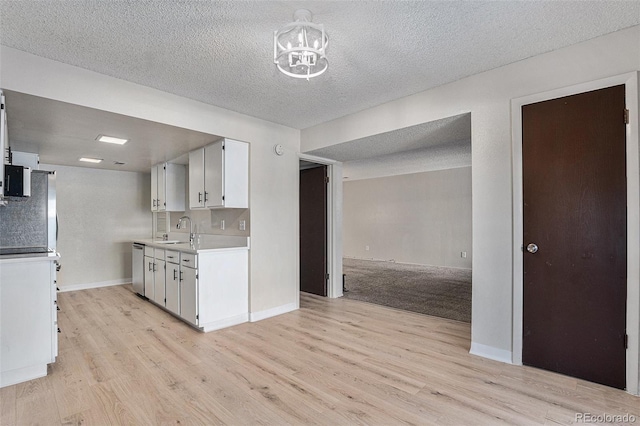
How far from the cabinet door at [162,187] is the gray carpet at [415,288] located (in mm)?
3372

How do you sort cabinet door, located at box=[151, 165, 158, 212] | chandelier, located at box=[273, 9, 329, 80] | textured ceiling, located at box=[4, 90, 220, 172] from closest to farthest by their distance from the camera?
chandelier, located at box=[273, 9, 329, 80] < textured ceiling, located at box=[4, 90, 220, 172] < cabinet door, located at box=[151, 165, 158, 212]

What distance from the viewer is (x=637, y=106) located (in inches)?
84.0

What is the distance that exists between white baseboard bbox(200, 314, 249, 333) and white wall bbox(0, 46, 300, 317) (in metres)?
0.20

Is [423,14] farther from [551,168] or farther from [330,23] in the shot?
[551,168]

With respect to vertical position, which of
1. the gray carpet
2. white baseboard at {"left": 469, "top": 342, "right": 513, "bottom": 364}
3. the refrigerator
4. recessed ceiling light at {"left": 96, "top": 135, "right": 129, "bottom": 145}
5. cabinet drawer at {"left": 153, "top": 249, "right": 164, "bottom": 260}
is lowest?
the gray carpet

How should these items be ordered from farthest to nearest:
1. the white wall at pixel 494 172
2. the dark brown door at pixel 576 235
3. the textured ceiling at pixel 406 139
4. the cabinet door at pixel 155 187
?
the cabinet door at pixel 155 187 → the textured ceiling at pixel 406 139 → the white wall at pixel 494 172 → the dark brown door at pixel 576 235

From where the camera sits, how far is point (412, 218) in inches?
336

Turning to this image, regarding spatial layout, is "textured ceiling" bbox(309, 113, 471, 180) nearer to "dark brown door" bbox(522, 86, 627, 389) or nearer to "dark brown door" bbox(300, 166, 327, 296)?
"dark brown door" bbox(300, 166, 327, 296)

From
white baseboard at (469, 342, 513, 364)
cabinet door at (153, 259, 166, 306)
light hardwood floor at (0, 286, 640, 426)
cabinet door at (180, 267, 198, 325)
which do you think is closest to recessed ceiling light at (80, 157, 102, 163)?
cabinet door at (153, 259, 166, 306)

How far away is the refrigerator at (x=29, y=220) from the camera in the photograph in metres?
3.29

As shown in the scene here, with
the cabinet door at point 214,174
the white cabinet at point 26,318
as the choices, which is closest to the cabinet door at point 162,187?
the cabinet door at point 214,174

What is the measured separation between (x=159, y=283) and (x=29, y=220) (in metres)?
1.55

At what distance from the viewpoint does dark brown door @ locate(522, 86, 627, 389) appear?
221 cm

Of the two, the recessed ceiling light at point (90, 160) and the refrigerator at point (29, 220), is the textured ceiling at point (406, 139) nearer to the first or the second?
the refrigerator at point (29, 220)
